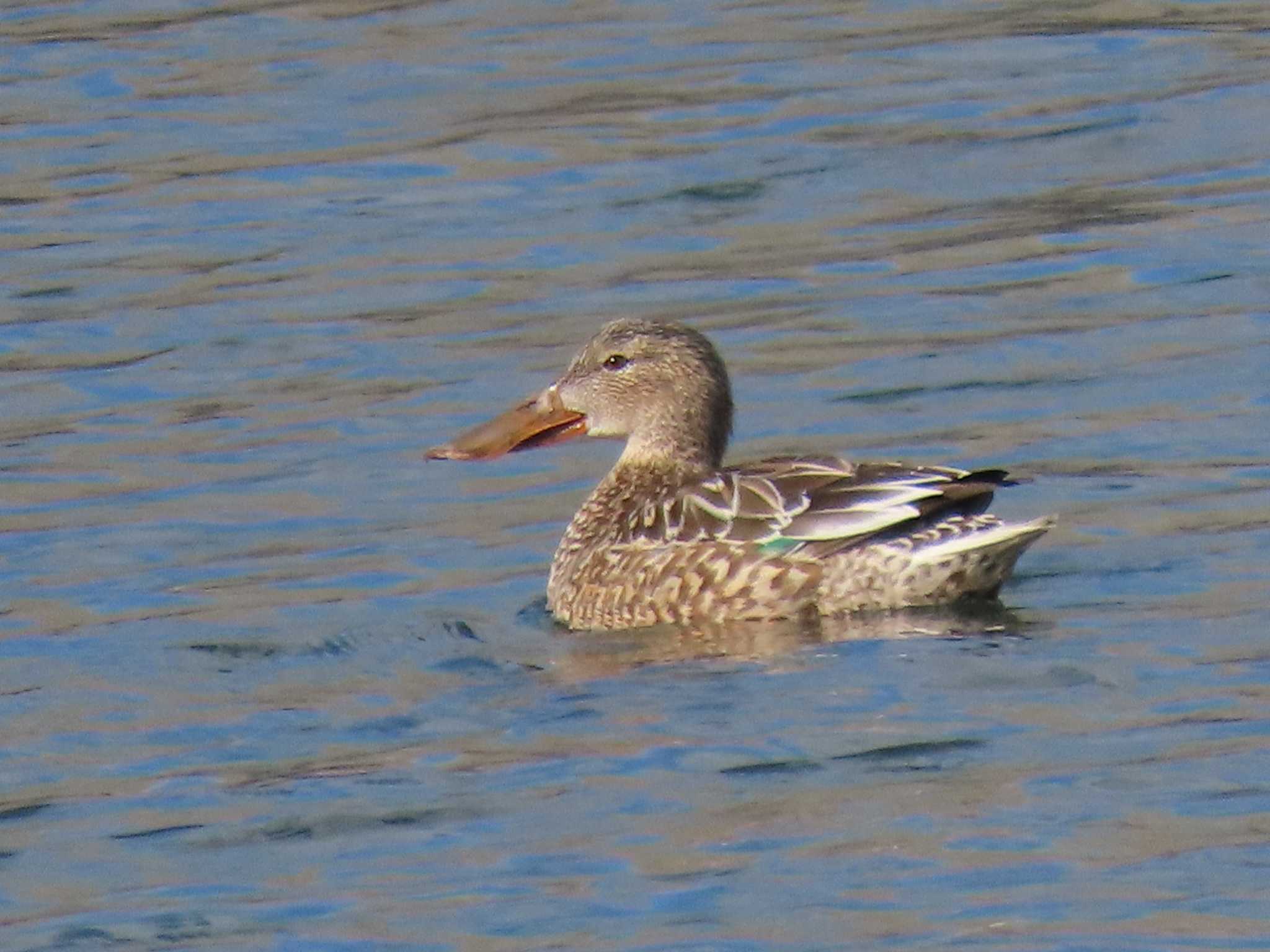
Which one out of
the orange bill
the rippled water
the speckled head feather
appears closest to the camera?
the rippled water

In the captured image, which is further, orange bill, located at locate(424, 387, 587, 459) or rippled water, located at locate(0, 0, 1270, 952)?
orange bill, located at locate(424, 387, 587, 459)

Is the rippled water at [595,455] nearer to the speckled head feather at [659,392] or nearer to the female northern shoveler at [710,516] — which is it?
the female northern shoveler at [710,516]

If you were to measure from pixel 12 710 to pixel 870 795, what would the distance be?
103 inches

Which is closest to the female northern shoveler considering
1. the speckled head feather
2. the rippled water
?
the speckled head feather

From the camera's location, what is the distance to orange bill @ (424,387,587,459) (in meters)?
10.3

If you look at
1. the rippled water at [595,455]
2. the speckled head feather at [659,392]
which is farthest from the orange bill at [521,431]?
the rippled water at [595,455]

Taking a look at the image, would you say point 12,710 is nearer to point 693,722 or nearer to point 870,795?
point 693,722

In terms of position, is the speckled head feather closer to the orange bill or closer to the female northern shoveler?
the female northern shoveler

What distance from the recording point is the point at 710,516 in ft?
30.5

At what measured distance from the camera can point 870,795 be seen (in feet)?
23.2

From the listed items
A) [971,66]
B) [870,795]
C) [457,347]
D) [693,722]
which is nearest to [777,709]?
[693,722]

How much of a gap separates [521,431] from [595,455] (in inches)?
51.9

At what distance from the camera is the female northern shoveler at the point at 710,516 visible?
884cm

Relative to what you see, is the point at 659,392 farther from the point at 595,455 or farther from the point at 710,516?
the point at 595,455
